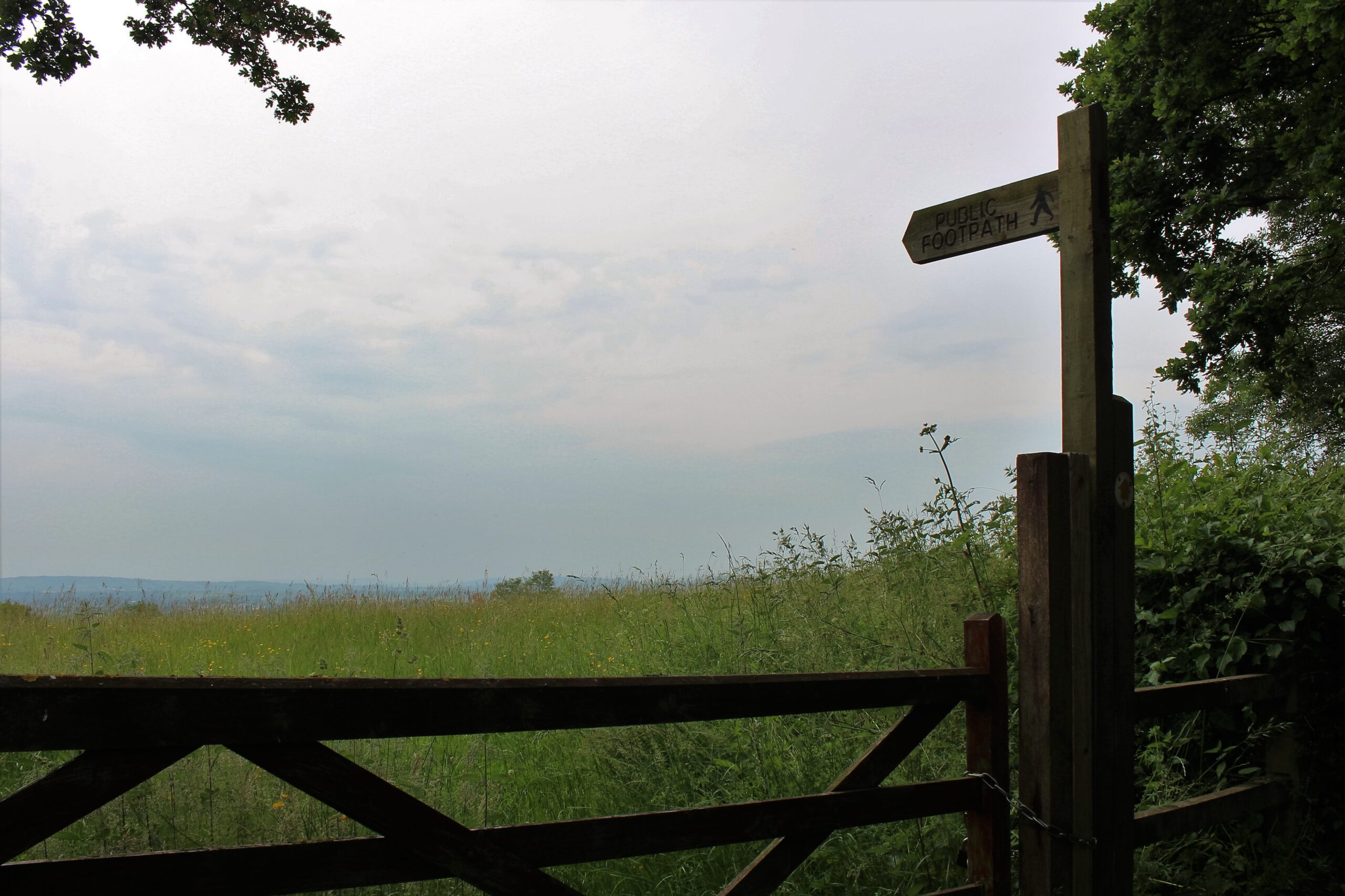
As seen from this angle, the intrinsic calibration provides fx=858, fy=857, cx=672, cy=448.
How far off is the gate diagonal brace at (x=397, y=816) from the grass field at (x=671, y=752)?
1723 mm

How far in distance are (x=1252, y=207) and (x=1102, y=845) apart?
12708mm

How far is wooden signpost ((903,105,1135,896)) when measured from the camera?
112 inches

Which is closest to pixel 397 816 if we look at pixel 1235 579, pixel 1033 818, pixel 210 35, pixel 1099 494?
pixel 1033 818

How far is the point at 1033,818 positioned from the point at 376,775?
6.99 ft

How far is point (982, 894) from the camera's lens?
8.96 feet

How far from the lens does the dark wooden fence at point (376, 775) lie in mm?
1574

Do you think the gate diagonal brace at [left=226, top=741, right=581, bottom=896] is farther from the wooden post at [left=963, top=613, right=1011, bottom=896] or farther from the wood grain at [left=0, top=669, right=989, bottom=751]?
the wooden post at [left=963, top=613, right=1011, bottom=896]

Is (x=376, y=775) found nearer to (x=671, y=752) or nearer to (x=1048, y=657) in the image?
(x=1048, y=657)

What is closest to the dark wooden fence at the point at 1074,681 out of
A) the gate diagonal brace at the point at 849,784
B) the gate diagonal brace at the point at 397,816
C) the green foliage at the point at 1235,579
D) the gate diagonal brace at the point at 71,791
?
the gate diagonal brace at the point at 849,784

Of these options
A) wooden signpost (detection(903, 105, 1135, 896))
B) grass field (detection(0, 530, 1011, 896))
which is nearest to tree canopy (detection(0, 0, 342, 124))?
grass field (detection(0, 530, 1011, 896))

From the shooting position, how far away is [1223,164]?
1182 cm

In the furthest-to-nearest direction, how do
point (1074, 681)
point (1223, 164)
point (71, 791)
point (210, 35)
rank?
1. point (1223, 164)
2. point (210, 35)
3. point (1074, 681)
4. point (71, 791)

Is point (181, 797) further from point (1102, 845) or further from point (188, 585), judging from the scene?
point (188, 585)

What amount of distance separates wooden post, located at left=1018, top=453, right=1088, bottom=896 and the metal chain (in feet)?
0.05
